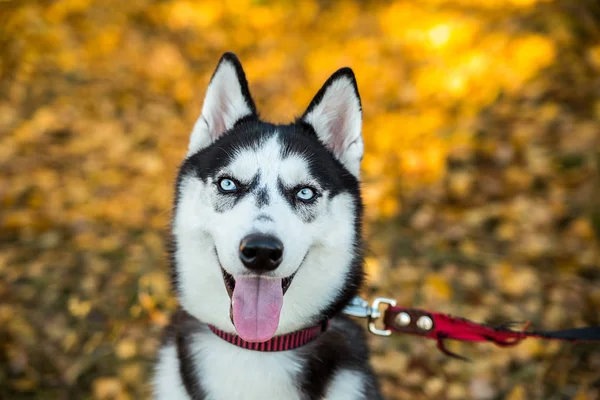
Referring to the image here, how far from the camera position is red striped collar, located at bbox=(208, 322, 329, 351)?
88.4 inches

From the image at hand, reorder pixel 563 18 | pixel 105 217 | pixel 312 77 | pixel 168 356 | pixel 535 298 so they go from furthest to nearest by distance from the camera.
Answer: pixel 312 77 → pixel 563 18 → pixel 105 217 → pixel 535 298 → pixel 168 356

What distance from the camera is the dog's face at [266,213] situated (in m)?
2.06

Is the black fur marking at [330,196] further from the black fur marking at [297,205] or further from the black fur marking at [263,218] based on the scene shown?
the black fur marking at [263,218]

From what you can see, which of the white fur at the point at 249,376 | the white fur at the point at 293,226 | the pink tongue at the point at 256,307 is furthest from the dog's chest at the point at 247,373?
the pink tongue at the point at 256,307

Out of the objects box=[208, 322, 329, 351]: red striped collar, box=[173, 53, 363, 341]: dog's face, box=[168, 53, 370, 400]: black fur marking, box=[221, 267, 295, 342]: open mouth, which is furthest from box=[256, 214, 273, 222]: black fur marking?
box=[208, 322, 329, 351]: red striped collar

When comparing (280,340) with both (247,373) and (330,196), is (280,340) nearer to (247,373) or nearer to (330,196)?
(247,373)

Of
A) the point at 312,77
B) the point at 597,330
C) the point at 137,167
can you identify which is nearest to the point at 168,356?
the point at 597,330

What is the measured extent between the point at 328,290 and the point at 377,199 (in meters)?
3.08

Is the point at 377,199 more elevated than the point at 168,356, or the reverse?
the point at 377,199

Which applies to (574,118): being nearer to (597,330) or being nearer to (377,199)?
(377,199)

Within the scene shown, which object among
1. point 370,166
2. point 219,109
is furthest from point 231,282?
point 370,166

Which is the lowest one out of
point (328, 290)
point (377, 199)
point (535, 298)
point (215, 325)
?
point (535, 298)

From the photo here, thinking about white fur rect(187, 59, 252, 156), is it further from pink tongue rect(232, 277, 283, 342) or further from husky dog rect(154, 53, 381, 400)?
pink tongue rect(232, 277, 283, 342)

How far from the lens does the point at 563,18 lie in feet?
19.6
